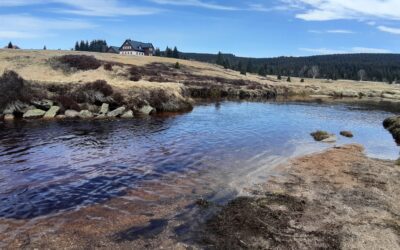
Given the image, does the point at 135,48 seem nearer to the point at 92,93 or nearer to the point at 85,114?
the point at 92,93

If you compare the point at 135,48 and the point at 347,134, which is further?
the point at 135,48

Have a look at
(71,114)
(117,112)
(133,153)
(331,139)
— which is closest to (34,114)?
(71,114)

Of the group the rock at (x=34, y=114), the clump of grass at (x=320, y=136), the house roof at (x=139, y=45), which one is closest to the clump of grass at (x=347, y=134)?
the clump of grass at (x=320, y=136)

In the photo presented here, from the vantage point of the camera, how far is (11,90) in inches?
1753

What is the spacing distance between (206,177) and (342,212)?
8.38 meters

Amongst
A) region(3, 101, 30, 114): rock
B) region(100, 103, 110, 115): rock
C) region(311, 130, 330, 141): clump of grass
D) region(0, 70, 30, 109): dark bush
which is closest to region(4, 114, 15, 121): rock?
region(3, 101, 30, 114): rock

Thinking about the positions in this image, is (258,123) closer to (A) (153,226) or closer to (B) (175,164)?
(B) (175,164)

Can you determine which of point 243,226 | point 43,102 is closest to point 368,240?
point 243,226

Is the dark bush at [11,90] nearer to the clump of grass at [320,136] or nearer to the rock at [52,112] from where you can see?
the rock at [52,112]

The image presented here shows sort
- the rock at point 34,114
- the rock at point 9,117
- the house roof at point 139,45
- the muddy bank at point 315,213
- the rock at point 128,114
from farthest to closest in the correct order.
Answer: the house roof at point 139,45 → the rock at point 128,114 → the rock at point 34,114 → the rock at point 9,117 → the muddy bank at point 315,213

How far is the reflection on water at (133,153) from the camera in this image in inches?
834

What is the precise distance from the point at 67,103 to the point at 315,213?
118 feet

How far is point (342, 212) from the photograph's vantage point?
18562 mm

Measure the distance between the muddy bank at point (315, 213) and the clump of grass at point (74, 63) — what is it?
6190 cm
